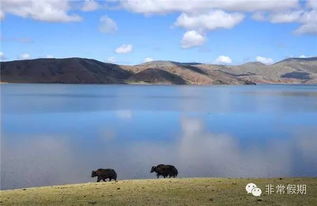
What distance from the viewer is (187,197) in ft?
46.8

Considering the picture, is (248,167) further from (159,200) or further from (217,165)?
(159,200)

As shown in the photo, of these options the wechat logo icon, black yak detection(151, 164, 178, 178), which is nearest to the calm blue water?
black yak detection(151, 164, 178, 178)

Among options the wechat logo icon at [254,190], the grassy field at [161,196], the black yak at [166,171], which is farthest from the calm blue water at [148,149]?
the wechat logo icon at [254,190]

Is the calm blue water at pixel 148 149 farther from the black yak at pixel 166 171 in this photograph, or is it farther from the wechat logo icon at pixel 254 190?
the wechat logo icon at pixel 254 190

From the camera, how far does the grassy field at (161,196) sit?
13352mm

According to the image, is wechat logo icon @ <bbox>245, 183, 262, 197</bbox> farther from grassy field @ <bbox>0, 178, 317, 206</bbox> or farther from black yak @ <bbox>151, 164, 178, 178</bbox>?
black yak @ <bbox>151, 164, 178, 178</bbox>

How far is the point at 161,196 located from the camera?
1448 centimetres

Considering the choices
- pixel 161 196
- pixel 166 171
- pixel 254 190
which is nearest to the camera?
pixel 161 196

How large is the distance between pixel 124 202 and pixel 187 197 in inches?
81.0

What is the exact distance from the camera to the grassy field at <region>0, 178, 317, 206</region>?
13.4 metres

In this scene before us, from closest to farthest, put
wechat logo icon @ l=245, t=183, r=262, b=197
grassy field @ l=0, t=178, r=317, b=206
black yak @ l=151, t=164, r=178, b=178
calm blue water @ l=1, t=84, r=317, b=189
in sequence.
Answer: grassy field @ l=0, t=178, r=317, b=206 < wechat logo icon @ l=245, t=183, r=262, b=197 < black yak @ l=151, t=164, r=178, b=178 < calm blue water @ l=1, t=84, r=317, b=189

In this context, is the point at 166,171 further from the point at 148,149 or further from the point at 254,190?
the point at 148,149

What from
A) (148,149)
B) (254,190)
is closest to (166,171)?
(254,190)

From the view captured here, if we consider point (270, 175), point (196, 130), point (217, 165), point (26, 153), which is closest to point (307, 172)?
point (270, 175)
